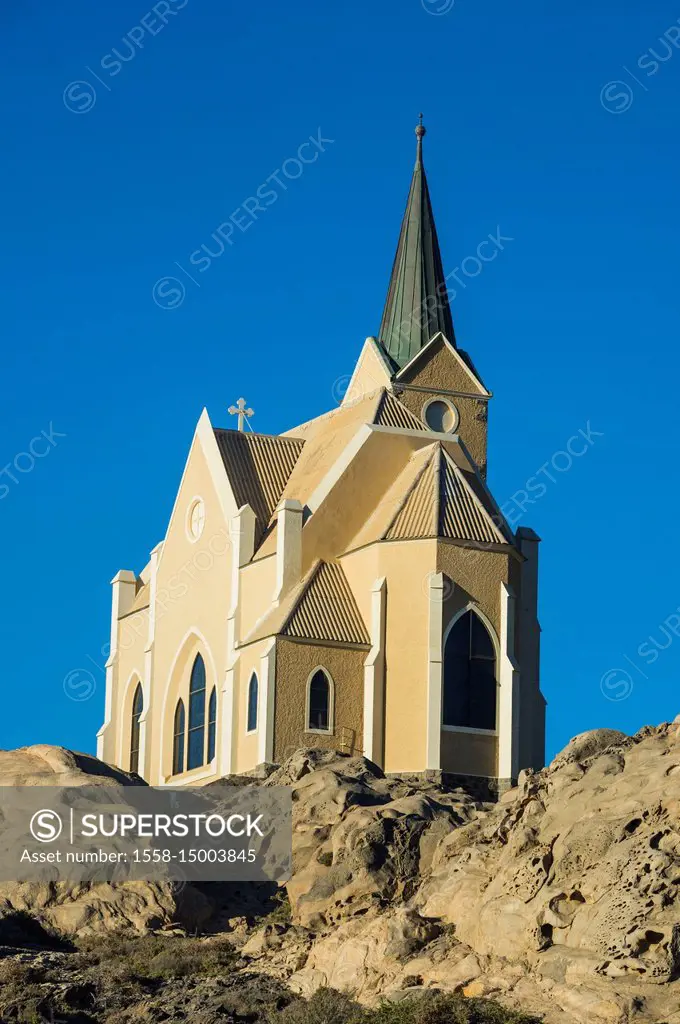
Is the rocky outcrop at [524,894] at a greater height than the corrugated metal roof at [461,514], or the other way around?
the corrugated metal roof at [461,514]

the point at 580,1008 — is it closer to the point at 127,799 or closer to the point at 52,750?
the point at 127,799

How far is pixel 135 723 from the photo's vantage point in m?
59.0

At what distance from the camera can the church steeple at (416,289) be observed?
61.1 m

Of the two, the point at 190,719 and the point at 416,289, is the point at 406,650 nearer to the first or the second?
the point at 190,719

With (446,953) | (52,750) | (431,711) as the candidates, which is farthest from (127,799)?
(431,711)

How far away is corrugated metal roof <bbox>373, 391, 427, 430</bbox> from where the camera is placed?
5175 cm

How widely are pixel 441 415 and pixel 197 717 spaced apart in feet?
43.0

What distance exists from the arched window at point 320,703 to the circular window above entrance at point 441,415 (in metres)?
13.6

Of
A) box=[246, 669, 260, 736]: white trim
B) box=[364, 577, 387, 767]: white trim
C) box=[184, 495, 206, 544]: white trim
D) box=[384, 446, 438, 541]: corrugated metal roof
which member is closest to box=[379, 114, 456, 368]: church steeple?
box=[184, 495, 206, 544]: white trim

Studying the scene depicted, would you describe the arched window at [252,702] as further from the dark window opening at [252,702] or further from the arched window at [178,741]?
the arched window at [178,741]

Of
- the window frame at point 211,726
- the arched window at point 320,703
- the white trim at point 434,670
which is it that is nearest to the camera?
the white trim at point 434,670

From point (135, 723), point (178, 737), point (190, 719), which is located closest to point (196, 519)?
point (190, 719)

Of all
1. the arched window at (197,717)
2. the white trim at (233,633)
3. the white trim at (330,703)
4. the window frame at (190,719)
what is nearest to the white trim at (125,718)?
the window frame at (190,719)

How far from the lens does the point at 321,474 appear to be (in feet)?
169
